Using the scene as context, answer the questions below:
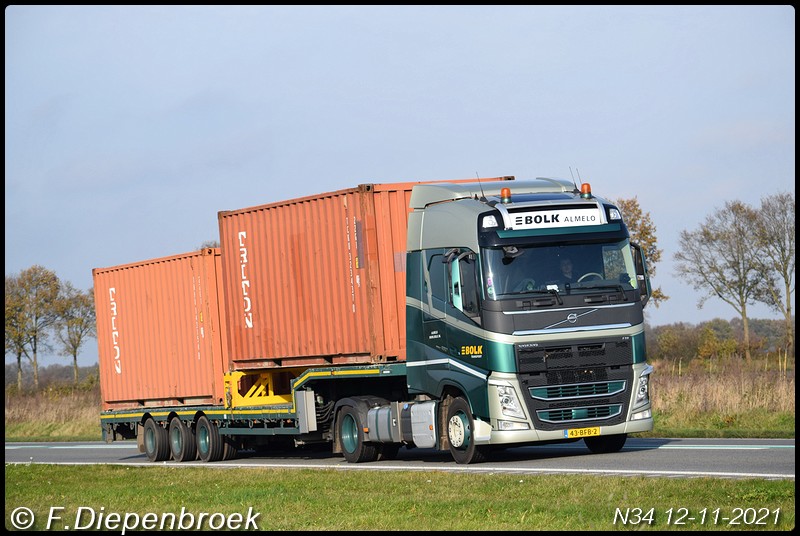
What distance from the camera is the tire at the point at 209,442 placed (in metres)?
23.2

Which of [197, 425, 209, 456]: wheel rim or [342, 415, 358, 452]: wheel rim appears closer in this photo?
[342, 415, 358, 452]: wheel rim

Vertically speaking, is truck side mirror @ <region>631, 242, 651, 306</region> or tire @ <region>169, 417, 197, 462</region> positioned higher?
truck side mirror @ <region>631, 242, 651, 306</region>

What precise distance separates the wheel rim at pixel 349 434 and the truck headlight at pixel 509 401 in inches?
148

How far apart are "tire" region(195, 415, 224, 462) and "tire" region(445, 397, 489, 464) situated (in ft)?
22.7

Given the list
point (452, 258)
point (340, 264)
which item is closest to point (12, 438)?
point (340, 264)

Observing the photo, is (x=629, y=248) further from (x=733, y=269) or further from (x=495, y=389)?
(x=733, y=269)

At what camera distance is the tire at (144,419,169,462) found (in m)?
24.8

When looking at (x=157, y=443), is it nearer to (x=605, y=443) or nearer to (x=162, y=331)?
(x=162, y=331)

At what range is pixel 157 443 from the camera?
24922 millimetres

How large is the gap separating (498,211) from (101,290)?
43.4 ft

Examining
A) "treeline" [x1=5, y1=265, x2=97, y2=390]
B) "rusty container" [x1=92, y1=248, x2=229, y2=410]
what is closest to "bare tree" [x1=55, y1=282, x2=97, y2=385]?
"treeline" [x1=5, y1=265, x2=97, y2=390]

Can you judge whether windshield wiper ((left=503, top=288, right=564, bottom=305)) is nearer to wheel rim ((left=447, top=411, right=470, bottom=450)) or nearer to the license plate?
the license plate

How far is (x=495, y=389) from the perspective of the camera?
16.5 m

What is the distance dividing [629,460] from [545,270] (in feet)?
8.89
